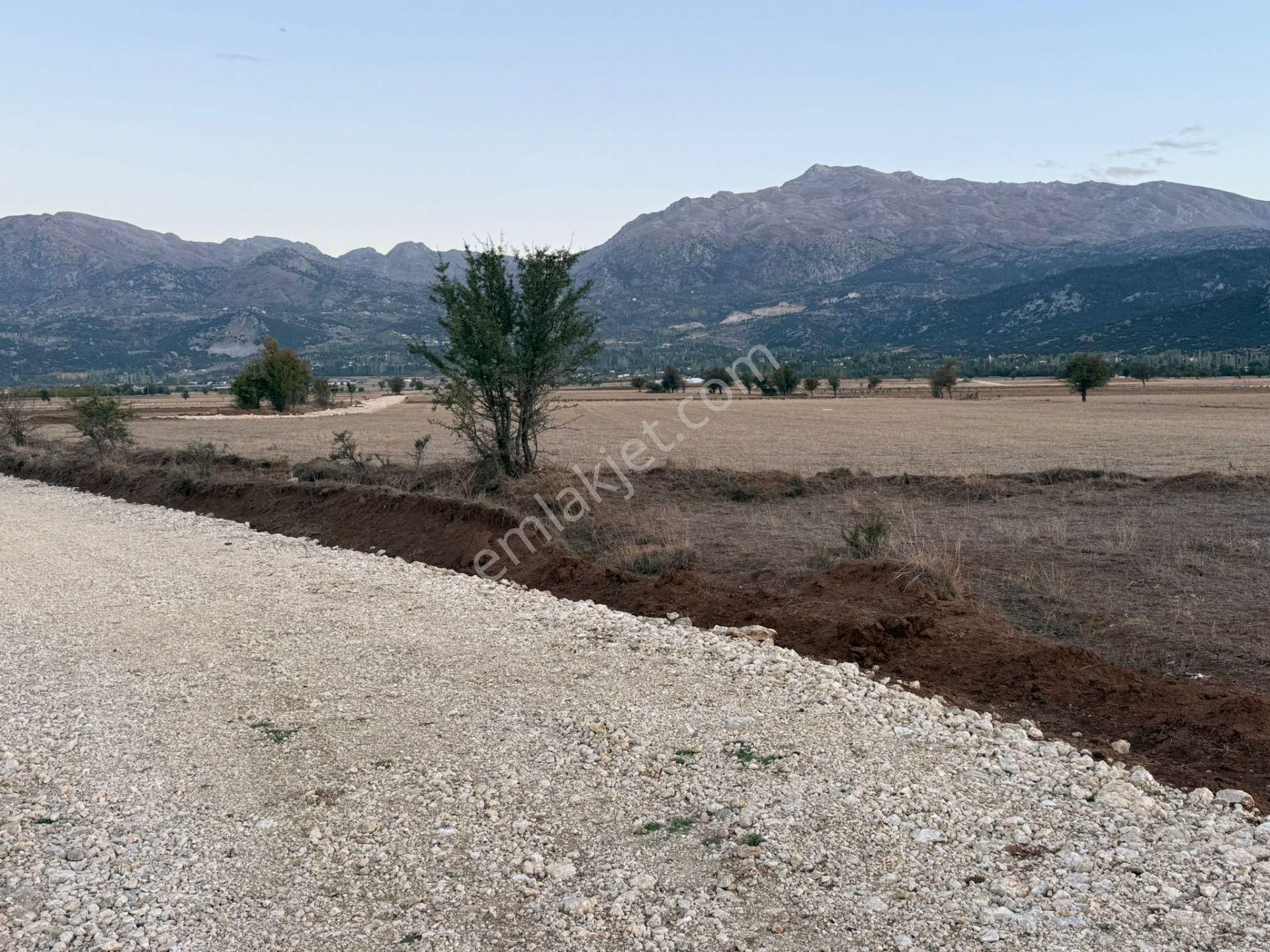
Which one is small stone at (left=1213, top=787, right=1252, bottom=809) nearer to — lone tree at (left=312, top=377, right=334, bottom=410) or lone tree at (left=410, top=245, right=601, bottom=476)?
lone tree at (left=410, top=245, right=601, bottom=476)

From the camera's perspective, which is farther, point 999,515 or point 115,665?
point 999,515

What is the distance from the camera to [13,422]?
1603 inches

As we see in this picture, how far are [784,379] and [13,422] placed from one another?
7965 cm

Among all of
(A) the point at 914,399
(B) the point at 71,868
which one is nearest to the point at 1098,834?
(B) the point at 71,868

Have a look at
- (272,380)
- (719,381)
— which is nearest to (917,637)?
(272,380)

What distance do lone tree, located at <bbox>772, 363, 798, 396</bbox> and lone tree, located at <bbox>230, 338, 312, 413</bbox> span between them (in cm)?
5056

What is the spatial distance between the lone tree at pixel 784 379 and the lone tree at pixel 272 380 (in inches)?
1991

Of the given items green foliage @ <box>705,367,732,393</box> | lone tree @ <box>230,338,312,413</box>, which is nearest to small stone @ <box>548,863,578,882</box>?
lone tree @ <box>230,338,312,413</box>

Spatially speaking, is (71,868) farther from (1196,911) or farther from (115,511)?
(115,511)

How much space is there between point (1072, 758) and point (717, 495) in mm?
15887

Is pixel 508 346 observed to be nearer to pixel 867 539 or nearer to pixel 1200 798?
pixel 867 539

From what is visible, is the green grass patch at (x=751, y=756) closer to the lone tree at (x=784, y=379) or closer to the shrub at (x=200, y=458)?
the shrub at (x=200, y=458)

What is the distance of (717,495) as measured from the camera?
2280cm

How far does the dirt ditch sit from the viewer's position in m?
7.38
